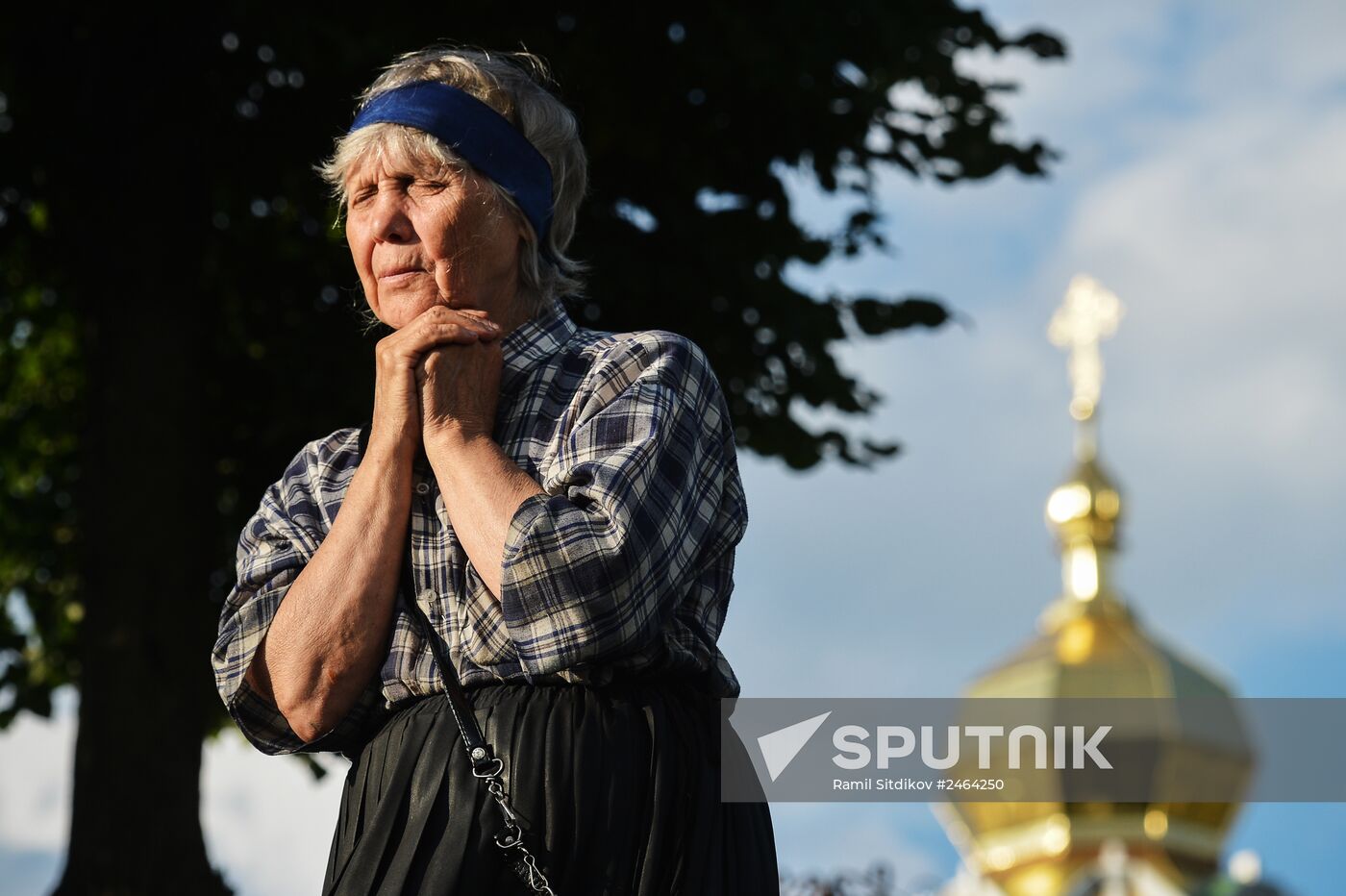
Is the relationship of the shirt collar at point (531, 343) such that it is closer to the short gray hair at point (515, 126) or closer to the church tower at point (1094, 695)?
the short gray hair at point (515, 126)

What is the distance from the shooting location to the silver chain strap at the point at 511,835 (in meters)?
2.32

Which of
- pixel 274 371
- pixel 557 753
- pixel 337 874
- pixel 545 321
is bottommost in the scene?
pixel 337 874

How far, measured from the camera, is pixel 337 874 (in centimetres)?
247

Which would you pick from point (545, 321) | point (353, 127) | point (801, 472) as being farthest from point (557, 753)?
point (801, 472)

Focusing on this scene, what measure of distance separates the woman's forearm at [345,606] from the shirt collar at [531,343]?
222 mm

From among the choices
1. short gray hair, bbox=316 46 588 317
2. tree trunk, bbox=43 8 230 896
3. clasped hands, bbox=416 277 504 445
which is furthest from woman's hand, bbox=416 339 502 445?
tree trunk, bbox=43 8 230 896

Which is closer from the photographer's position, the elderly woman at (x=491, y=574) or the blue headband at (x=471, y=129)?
the elderly woman at (x=491, y=574)

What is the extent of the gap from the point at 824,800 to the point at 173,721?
4.77 m

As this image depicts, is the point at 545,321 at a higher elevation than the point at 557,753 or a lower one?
higher

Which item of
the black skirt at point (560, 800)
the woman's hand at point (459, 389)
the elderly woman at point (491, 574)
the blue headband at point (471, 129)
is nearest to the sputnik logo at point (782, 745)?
the elderly woman at point (491, 574)

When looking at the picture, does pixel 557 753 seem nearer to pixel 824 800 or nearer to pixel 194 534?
pixel 824 800

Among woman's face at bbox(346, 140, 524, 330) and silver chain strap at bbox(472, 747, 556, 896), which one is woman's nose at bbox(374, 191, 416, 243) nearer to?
woman's face at bbox(346, 140, 524, 330)

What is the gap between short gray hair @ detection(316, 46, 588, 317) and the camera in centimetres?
277

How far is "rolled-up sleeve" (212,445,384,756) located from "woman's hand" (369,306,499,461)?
209 mm
